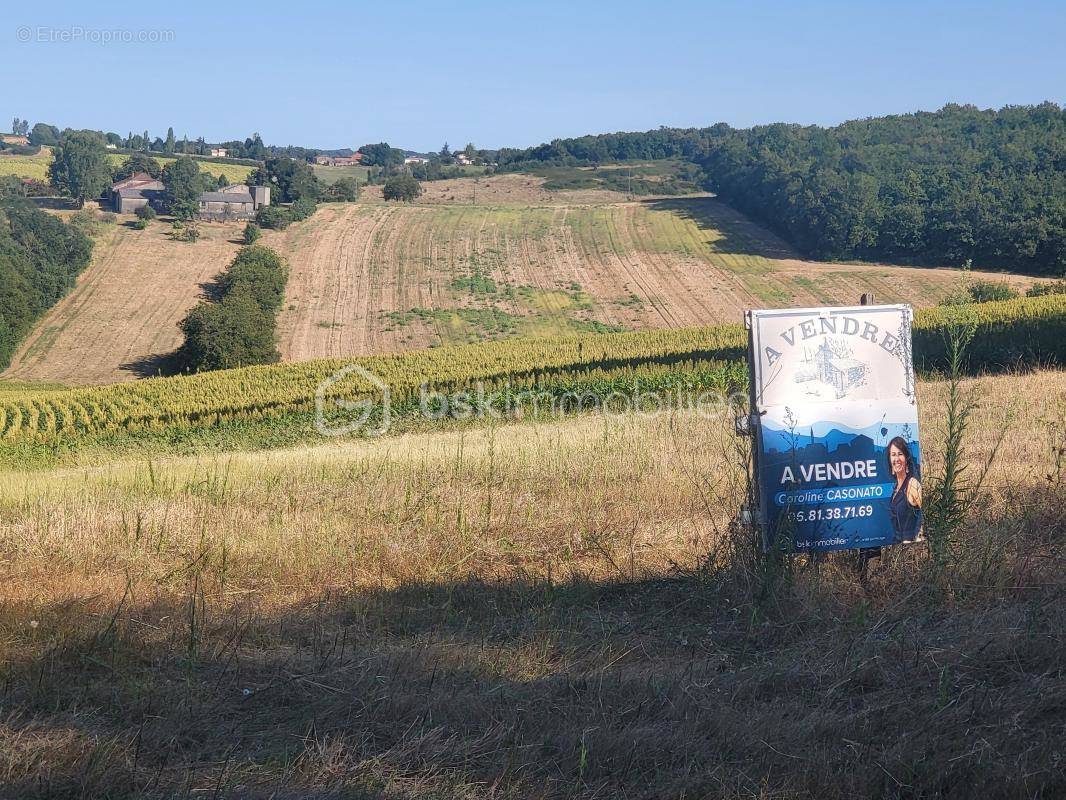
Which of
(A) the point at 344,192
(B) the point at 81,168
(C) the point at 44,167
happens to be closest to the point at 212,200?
(A) the point at 344,192

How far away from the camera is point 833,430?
549cm

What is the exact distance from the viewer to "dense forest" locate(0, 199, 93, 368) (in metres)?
56.5

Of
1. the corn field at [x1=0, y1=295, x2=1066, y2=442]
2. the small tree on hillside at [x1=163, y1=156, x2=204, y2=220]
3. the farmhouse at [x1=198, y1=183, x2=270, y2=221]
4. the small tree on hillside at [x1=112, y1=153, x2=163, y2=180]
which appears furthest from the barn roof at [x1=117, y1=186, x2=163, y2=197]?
the corn field at [x1=0, y1=295, x2=1066, y2=442]

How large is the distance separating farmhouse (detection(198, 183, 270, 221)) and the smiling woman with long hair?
8119cm

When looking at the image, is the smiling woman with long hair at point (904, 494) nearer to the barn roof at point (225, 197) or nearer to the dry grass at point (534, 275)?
the dry grass at point (534, 275)

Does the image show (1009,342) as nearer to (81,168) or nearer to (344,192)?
(344,192)

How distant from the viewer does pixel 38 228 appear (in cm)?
7100

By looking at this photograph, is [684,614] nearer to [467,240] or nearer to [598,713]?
[598,713]

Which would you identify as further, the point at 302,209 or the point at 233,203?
the point at 233,203

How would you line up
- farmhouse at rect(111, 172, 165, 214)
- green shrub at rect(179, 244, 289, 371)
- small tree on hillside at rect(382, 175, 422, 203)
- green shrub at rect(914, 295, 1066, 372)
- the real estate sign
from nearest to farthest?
the real estate sign → green shrub at rect(914, 295, 1066, 372) → green shrub at rect(179, 244, 289, 371) → farmhouse at rect(111, 172, 165, 214) → small tree on hillside at rect(382, 175, 422, 203)

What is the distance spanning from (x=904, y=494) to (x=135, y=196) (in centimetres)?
9378

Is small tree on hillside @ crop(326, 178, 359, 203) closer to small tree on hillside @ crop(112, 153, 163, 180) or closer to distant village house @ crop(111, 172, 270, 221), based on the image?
distant village house @ crop(111, 172, 270, 221)

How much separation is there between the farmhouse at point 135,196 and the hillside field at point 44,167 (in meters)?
25.8

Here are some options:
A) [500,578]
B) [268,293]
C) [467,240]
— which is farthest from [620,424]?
[467,240]
